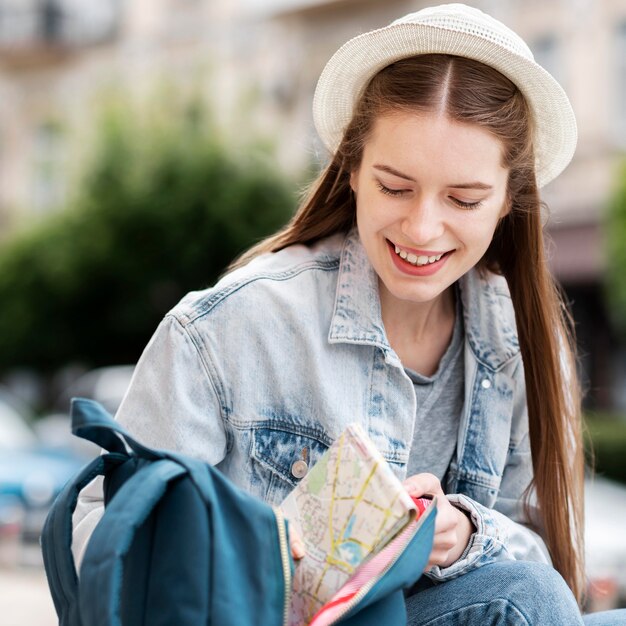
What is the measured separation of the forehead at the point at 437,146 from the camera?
2.07 metres

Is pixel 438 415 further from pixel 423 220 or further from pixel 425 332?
pixel 423 220

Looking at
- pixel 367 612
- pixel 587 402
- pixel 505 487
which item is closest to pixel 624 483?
pixel 587 402

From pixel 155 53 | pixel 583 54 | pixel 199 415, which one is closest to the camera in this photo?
pixel 199 415

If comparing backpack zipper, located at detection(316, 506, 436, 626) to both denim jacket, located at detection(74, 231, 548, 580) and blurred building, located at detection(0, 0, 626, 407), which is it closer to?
denim jacket, located at detection(74, 231, 548, 580)

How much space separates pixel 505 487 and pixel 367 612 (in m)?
0.85

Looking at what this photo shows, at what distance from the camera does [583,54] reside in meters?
14.7

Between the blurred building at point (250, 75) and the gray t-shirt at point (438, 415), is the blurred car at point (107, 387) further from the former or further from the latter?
the gray t-shirt at point (438, 415)

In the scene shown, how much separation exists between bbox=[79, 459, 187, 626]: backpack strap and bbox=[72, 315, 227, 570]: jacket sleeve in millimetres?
356

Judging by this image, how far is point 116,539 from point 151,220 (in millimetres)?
13377

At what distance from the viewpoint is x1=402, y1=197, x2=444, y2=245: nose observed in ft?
6.88

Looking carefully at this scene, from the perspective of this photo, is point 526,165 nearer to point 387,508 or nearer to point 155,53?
point 387,508

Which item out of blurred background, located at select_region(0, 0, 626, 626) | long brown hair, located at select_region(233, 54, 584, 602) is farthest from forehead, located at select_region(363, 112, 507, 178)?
blurred background, located at select_region(0, 0, 626, 626)

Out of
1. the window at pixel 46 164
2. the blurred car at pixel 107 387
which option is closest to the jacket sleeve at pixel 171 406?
the blurred car at pixel 107 387

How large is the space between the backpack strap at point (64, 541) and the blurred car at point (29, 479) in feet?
19.9
